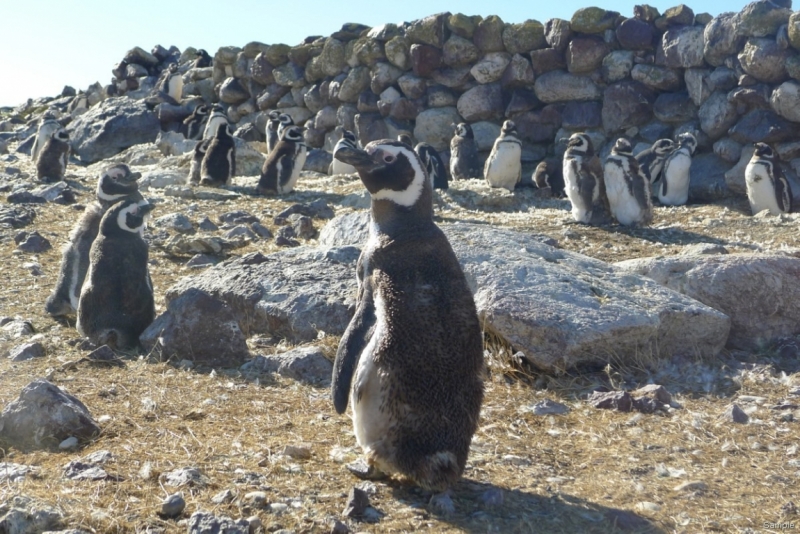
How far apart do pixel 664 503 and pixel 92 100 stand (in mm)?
31607

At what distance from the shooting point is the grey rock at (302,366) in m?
5.07

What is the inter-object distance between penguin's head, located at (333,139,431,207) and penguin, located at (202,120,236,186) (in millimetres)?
11256

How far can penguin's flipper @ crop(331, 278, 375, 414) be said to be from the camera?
11.7 ft

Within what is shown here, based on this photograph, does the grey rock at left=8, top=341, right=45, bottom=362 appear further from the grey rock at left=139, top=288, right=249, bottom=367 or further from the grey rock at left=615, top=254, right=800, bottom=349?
the grey rock at left=615, top=254, right=800, bottom=349

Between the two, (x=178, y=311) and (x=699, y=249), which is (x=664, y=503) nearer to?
(x=178, y=311)

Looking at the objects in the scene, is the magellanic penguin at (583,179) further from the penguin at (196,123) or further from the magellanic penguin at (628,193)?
the penguin at (196,123)

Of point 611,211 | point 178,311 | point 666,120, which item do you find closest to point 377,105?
point 666,120

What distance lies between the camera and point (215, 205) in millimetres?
12500

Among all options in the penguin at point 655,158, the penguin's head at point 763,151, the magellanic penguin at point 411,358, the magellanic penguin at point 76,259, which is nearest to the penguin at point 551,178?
the penguin at point 655,158

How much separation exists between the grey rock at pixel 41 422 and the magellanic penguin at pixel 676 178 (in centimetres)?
1113

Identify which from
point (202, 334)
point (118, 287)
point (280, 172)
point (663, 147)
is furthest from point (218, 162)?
point (202, 334)

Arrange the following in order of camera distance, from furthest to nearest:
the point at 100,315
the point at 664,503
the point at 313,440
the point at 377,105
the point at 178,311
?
the point at 377,105 → the point at 100,315 → the point at 178,311 → the point at 313,440 → the point at 664,503

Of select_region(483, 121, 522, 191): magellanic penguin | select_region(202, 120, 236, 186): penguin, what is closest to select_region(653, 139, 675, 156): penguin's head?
select_region(483, 121, 522, 191): magellanic penguin

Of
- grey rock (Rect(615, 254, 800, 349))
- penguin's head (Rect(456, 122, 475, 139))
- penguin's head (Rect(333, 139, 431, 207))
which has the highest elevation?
penguin's head (Rect(456, 122, 475, 139))
